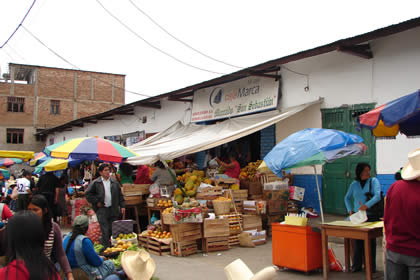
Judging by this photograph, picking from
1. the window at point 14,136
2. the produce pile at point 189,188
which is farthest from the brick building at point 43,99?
the produce pile at point 189,188

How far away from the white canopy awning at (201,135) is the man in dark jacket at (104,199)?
164 cm

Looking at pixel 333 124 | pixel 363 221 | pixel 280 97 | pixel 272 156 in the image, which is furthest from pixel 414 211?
pixel 280 97

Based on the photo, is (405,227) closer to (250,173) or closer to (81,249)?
(81,249)

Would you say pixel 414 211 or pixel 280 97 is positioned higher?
pixel 280 97

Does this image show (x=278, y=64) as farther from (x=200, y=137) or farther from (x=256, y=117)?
(x=200, y=137)

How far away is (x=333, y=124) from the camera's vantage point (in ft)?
32.7

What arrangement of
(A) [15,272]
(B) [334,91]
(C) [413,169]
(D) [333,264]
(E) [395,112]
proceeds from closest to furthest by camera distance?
(A) [15,272] < (C) [413,169] < (E) [395,112] < (D) [333,264] < (B) [334,91]

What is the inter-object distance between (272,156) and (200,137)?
550 centimetres

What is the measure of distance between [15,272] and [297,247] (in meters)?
5.07

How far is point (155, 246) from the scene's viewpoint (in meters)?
8.93

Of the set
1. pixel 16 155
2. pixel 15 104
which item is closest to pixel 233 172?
pixel 16 155

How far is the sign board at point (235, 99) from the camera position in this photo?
11798 millimetres

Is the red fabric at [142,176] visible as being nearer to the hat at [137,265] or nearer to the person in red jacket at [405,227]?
the hat at [137,265]

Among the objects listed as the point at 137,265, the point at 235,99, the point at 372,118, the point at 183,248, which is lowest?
the point at 183,248
